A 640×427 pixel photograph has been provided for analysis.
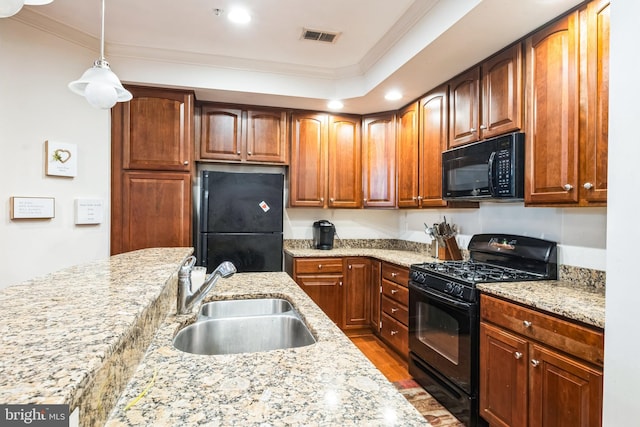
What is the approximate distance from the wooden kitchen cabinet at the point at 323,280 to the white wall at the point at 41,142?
171 cm

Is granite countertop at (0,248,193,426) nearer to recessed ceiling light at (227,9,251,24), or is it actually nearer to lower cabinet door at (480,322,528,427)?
lower cabinet door at (480,322,528,427)

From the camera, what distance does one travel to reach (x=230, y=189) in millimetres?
3217

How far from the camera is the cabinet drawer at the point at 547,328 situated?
1382 millimetres

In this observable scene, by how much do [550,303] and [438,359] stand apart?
0.93m

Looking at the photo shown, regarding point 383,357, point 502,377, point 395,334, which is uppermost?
point 502,377

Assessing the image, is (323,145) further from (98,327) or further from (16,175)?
(98,327)

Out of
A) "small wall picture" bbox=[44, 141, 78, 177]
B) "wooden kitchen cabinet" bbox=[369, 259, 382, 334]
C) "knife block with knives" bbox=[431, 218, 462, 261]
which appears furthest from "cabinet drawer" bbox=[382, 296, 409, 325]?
"small wall picture" bbox=[44, 141, 78, 177]

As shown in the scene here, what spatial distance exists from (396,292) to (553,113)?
5.83 feet

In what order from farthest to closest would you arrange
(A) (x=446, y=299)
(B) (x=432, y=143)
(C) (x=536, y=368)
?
(B) (x=432, y=143), (A) (x=446, y=299), (C) (x=536, y=368)

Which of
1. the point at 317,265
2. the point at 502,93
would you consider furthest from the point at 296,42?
the point at 317,265

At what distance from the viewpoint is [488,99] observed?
2.31 metres

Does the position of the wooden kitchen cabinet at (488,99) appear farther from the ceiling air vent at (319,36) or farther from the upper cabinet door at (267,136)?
the upper cabinet door at (267,136)

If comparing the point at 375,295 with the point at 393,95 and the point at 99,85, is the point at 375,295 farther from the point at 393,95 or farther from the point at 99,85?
the point at 99,85

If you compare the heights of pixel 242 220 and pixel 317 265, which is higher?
pixel 242 220
